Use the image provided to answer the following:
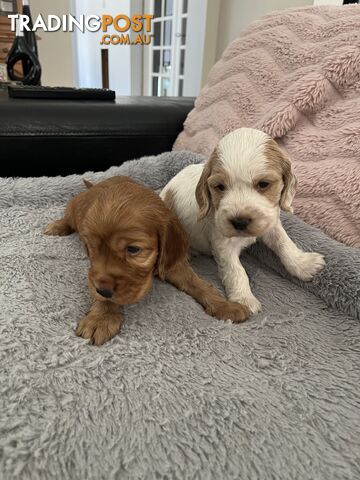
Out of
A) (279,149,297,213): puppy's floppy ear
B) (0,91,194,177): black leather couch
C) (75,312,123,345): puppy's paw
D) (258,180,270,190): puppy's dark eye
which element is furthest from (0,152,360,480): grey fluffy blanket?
(0,91,194,177): black leather couch

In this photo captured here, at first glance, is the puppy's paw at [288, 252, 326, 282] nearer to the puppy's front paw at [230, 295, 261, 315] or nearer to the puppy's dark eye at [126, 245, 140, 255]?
the puppy's front paw at [230, 295, 261, 315]

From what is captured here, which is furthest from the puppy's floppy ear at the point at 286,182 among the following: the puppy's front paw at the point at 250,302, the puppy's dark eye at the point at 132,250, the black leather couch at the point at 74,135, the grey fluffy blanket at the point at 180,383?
the black leather couch at the point at 74,135

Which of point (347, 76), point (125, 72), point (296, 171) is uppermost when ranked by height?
point (347, 76)

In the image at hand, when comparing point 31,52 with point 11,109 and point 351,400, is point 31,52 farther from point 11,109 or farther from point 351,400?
point 351,400

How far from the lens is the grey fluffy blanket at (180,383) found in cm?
82

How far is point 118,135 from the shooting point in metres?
2.45

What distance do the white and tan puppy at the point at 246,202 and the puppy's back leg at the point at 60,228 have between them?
0.69 meters

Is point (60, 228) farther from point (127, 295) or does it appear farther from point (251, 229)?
point (251, 229)

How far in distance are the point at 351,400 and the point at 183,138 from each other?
1.99 metres

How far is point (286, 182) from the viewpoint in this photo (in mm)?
1508

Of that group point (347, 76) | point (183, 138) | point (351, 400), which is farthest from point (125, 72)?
point (351, 400)

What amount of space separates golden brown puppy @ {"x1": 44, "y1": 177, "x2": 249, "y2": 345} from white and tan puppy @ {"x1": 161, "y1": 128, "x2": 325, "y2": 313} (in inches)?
6.4

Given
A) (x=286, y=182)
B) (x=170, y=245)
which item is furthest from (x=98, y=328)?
(x=286, y=182)

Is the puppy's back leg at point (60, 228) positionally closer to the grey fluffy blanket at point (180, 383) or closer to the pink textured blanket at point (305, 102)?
the grey fluffy blanket at point (180, 383)
